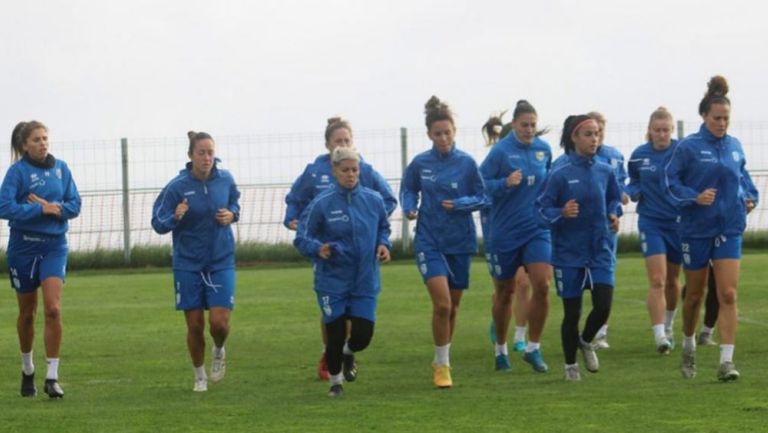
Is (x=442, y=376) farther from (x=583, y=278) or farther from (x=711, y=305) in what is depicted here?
(x=711, y=305)

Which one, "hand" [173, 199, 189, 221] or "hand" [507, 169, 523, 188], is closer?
"hand" [173, 199, 189, 221]

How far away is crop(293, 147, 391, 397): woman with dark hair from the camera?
1357 cm

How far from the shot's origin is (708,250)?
14.0 m

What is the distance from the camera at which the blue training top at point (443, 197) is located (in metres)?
14.9

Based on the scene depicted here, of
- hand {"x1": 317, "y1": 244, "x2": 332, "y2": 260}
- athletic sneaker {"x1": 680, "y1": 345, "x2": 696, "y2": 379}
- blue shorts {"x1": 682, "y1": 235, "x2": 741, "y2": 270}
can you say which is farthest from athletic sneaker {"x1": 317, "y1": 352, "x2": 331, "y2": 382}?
blue shorts {"x1": 682, "y1": 235, "x2": 741, "y2": 270}

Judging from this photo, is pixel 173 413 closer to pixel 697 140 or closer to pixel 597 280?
pixel 597 280

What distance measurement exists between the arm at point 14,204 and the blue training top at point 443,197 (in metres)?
2.74

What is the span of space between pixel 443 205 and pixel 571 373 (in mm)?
1590

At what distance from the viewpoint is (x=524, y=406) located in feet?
41.4

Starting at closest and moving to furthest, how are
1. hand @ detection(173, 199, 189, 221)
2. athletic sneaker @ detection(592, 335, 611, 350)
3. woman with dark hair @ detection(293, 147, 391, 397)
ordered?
1. woman with dark hair @ detection(293, 147, 391, 397)
2. hand @ detection(173, 199, 189, 221)
3. athletic sneaker @ detection(592, 335, 611, 350)

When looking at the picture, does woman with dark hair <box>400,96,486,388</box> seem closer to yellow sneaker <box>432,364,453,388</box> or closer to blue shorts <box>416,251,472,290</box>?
blue shorts <box>416,251,472,290</box>

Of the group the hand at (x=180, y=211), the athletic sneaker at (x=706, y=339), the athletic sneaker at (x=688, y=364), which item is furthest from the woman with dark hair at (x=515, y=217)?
the hand at (x=180, y=211)

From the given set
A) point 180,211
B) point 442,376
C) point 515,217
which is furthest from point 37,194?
point 515,217

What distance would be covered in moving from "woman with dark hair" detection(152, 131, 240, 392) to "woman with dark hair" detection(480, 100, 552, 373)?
7.38ft
